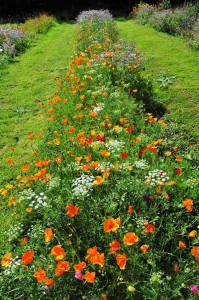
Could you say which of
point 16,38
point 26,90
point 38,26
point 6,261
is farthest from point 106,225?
point 38,26

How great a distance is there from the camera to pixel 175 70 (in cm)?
922

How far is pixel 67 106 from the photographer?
246 inches

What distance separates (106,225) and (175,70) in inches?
295

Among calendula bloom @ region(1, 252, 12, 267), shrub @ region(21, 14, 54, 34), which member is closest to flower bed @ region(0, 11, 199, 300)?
calendula bloom @ region(1, 252, 12, 267)

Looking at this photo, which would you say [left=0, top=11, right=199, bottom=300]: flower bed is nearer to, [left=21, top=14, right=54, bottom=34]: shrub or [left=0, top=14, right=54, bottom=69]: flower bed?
[left=0, top=14, right=54, bottom=69]: flower bed

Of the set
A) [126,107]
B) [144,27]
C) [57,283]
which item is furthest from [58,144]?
[144,27]

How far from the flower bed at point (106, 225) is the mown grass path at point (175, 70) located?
1.49 meters

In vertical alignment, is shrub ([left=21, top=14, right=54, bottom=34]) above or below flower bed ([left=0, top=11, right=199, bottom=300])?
above

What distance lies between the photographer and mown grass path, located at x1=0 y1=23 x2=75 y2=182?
6.34m

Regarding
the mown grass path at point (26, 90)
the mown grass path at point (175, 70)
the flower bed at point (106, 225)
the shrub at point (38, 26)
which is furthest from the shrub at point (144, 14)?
the flower bed at point (106, 225)

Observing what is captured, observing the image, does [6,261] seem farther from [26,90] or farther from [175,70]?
A: [175,70]

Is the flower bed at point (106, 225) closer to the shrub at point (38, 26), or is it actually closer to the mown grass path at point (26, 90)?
the mown grass path at point (26, 90)

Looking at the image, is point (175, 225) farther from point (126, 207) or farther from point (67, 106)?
point (67, 106)

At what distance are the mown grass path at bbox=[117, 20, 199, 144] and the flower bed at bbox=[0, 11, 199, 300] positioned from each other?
4.87 ft
